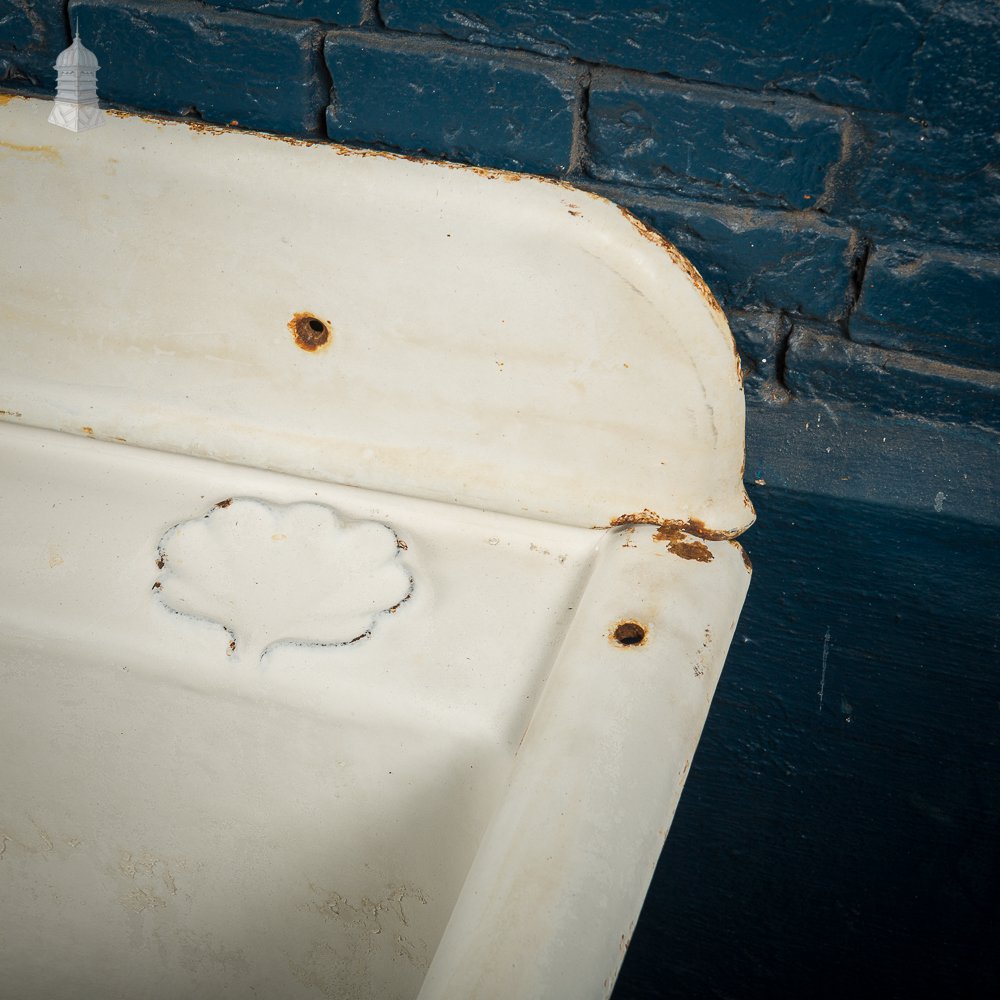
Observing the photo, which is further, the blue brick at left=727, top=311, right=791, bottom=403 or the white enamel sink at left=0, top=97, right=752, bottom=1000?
the blue brick at left=727, top=311, right=791, bottom=403

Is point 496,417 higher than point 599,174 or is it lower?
lower

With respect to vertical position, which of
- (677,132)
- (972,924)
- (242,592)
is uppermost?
(677,132)

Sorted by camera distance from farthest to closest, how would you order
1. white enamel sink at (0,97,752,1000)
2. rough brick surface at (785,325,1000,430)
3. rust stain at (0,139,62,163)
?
rough brick surface at (785,325,1000,430)
rust stain at (0,139,62,163)
white enamel sink at (0,97,752,1000)

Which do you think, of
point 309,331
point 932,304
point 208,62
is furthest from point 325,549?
point 932,304

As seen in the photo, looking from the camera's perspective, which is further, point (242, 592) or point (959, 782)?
point (959, 782)

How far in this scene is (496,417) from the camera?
0.69 m

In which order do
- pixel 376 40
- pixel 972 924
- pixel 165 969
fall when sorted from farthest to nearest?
pixel 972 924 → pixel 376 40 → pixel 165 969

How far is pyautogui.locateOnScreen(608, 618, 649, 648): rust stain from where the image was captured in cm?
58

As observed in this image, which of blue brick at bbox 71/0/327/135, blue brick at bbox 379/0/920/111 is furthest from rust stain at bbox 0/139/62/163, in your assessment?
blue brick at bbox 379/0/920/111

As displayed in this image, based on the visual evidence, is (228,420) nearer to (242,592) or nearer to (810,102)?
(242,592)

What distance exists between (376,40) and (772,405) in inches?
16.3

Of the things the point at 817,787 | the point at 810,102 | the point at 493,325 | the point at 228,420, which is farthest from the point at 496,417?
the point at 817,787

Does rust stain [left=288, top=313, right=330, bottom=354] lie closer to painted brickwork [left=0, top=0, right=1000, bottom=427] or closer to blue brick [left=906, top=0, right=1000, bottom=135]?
painted brickwork [left=0, top=0, right=1000, bottom=427]

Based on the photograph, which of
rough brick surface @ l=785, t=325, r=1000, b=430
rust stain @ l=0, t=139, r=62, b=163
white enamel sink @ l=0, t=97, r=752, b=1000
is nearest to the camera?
white enamel sink @ l=0, t=97, r=752, b=1000
